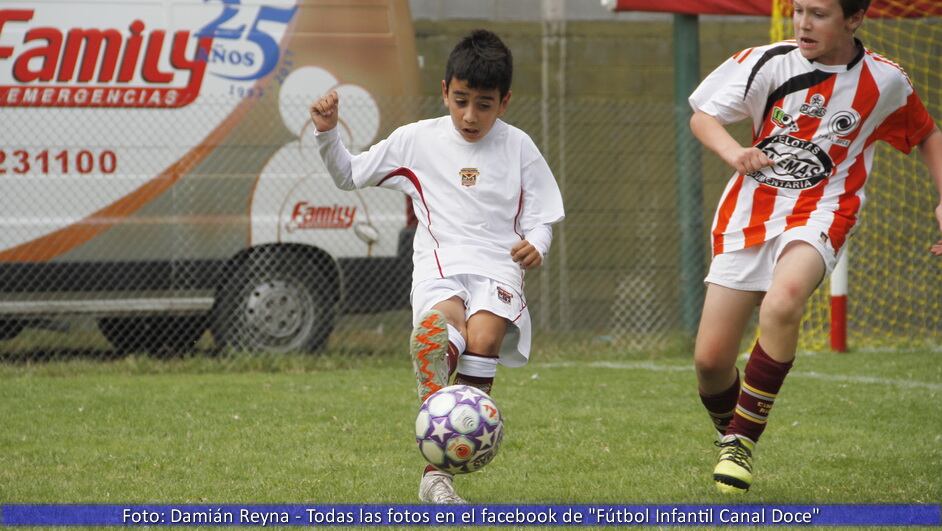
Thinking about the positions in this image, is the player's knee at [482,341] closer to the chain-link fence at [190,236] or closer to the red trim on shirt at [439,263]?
the red trim on shirt at [439,263]

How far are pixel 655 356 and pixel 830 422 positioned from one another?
3.24 meters

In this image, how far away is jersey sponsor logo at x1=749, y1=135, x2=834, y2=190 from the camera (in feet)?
14.7

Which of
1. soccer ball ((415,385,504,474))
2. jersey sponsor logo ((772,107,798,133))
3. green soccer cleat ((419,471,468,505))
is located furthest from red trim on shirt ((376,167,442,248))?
jersey sponsor logo ((772,107,798,133))

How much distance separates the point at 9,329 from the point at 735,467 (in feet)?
21.7

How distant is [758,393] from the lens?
14.7ft

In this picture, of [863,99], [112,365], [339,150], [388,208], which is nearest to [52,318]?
[112,365]

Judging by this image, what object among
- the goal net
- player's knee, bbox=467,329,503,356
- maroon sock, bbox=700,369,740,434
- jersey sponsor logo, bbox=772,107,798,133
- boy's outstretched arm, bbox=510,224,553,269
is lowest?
the goal net

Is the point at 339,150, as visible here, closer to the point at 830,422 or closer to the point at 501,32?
the point at 830,422

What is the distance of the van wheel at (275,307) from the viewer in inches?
356

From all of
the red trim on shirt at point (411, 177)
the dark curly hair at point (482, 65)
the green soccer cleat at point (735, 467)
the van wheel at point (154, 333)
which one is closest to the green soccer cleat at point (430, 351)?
the red trim on shirt at point (411, 177)

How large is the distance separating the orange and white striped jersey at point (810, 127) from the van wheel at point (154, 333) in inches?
222

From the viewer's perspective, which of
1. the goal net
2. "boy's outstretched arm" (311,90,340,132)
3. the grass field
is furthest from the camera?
the goal net

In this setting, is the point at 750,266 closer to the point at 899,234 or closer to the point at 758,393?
the point at 758,393
